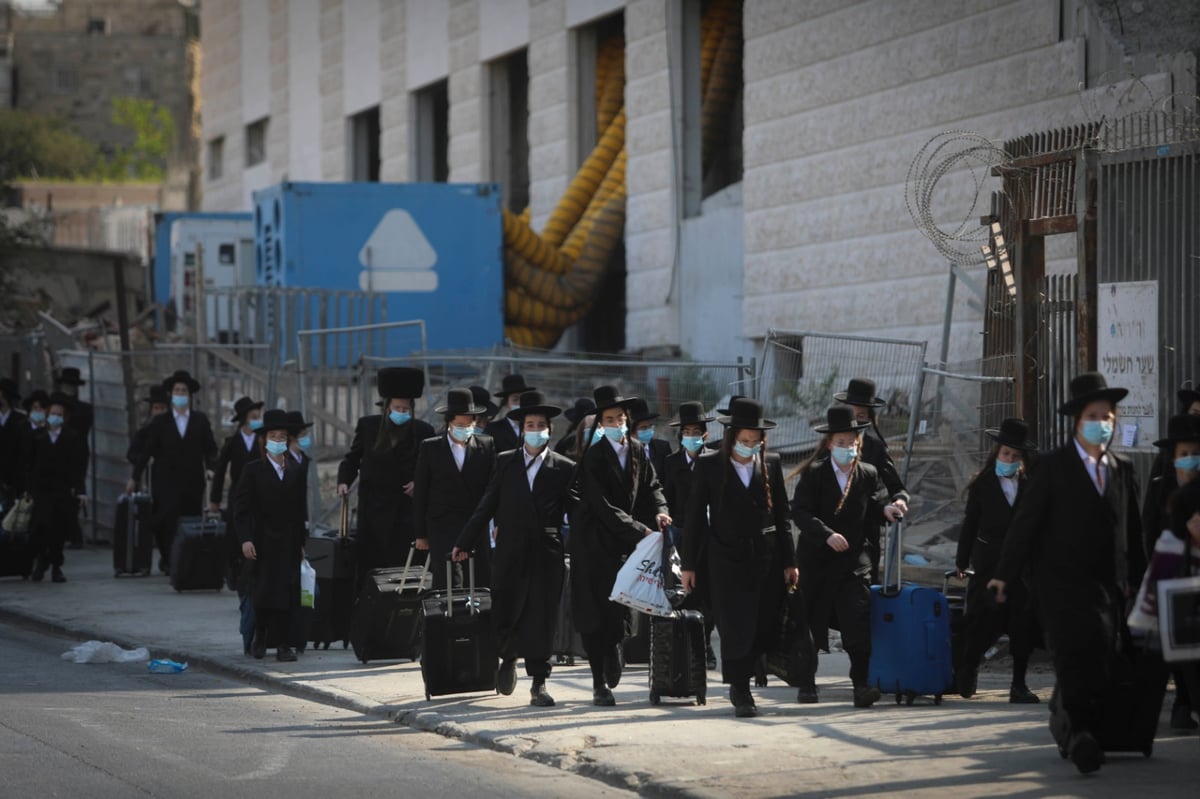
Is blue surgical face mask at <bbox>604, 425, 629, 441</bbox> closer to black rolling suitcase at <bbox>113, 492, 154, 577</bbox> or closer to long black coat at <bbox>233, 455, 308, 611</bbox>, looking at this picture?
long black coat at <bbox>233, 455, 308, 611</bbox>

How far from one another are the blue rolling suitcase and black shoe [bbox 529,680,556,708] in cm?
189

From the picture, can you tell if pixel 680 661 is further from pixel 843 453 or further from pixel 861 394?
pixel 861 394

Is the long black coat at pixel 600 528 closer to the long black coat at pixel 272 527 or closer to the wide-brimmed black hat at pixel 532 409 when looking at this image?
the wide-brimmed black hat at pixel 532 409

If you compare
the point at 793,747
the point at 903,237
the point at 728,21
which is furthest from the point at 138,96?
the point at 793,747

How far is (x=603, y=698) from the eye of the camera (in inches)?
445

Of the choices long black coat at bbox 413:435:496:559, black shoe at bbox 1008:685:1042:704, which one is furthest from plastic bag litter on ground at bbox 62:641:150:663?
black shoe at bbox 1008:685:1042:704

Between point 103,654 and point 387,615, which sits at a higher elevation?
point 387,615

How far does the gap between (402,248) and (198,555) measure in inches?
521

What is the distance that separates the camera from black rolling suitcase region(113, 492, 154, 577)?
19938 mm

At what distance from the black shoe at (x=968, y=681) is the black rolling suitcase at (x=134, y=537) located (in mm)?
10782

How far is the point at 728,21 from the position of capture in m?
31.9

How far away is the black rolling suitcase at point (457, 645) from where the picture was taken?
11.5 m

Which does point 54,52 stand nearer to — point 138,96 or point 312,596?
point 138,96

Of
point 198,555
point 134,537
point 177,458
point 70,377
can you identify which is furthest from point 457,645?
point 70,377
